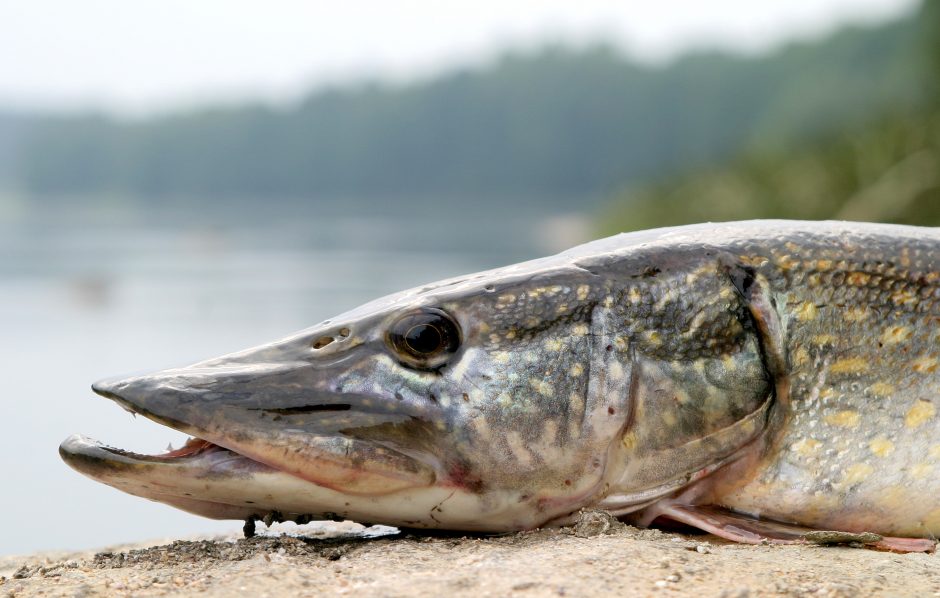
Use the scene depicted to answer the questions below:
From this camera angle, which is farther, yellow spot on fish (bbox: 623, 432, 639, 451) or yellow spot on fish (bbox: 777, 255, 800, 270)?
yellow spot on fish (bbox: 777, 255, 800, 270)

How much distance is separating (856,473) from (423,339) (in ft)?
5.01

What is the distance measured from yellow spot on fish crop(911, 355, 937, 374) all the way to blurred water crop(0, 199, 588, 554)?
3.20 meters

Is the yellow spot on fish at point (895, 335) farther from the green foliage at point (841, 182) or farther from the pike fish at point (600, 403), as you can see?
the green foliage at point (841, 182)

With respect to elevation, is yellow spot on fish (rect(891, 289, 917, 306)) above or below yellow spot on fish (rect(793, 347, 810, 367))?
above

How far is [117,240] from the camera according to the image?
179 ft

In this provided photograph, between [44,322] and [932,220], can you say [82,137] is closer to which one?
[44,322]

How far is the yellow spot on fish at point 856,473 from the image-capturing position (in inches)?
156

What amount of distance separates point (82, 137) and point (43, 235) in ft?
250

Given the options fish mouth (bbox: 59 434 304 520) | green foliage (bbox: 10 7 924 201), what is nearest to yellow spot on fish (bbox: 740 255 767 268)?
fish mouth (bbox: 59 434 304 520)

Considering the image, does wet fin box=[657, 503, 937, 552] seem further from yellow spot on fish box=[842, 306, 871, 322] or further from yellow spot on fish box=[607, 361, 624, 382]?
yellow spot on fish box=[842, 306, 871, 322]

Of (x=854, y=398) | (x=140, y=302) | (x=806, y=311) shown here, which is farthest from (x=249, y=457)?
(x=140, y=302)

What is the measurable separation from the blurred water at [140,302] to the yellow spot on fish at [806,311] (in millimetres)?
2850

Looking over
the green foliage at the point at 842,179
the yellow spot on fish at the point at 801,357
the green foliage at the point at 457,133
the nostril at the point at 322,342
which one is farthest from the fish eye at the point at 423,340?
the green foliage at the point at 457,133

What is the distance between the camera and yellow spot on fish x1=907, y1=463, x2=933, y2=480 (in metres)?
4.00
